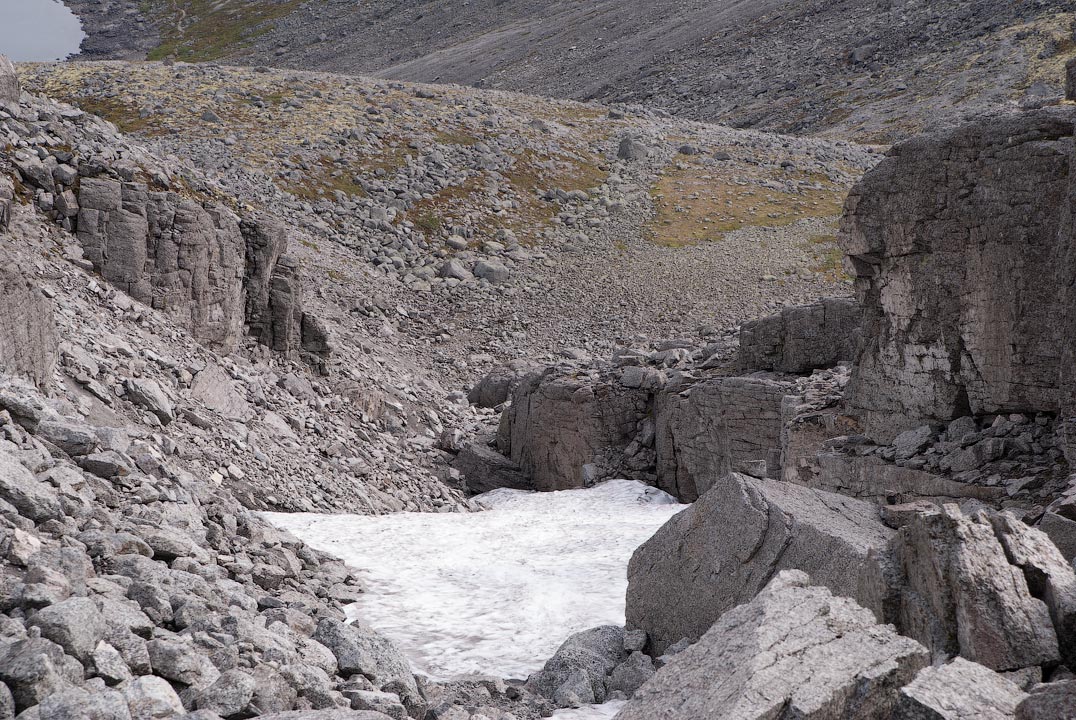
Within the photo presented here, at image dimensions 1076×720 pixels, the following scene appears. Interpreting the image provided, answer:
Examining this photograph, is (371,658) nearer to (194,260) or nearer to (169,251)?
(169,251)

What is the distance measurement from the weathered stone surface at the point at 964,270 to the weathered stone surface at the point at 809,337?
581cm

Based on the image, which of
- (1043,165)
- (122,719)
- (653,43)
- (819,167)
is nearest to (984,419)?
(1043,165)

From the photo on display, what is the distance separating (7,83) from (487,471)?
46.7 feet

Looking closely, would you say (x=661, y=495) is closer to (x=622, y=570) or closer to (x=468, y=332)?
(x=622, y=570)

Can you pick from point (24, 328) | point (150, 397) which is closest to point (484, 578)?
point (150, 397)

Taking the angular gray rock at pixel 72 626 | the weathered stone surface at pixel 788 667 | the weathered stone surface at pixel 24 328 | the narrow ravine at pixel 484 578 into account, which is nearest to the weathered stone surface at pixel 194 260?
the weathered stone surface at pixel 24 328

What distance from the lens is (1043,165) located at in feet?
46.5

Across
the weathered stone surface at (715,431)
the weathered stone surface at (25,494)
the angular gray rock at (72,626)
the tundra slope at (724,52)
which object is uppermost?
the tundra slope at (724,52)

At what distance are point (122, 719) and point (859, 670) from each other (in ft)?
15.1

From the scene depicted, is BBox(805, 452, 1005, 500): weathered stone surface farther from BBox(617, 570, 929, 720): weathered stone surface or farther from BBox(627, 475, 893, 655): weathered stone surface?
BBox(617, 570, 929, 720): weathered stone surface

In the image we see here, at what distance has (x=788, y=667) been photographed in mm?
6645

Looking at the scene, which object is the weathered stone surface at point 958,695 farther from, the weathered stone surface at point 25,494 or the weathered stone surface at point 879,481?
the weathered stone surface at point 879,481

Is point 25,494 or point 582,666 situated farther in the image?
point 582,666

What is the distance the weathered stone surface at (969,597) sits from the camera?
6910 mm
